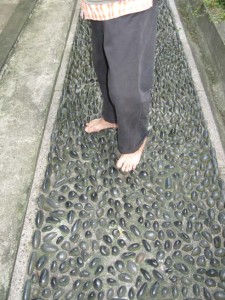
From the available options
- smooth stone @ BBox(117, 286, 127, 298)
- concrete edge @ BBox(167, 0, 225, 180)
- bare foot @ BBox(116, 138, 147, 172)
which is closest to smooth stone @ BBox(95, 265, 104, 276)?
smooth stone @ BBox(117, 286, 127, 298)

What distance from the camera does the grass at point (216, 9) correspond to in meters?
3.15

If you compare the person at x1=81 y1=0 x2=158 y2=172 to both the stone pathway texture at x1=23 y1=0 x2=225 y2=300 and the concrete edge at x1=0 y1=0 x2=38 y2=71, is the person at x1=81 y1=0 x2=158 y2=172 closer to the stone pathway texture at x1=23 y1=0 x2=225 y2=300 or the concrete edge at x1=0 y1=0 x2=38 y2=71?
the stone pathway texture at x1=23 y1=0 x2=225 y2=300

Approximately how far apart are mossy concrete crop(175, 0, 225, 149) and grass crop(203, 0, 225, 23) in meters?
0.05

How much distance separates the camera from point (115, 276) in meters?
1.65

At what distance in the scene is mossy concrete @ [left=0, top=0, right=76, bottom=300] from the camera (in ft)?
6.29

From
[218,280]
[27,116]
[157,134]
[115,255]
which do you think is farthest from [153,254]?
[27,116]

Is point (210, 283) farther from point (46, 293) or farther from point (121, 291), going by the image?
point (46, 293)

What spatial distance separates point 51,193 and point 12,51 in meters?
1.92

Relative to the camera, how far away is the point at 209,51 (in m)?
3.24

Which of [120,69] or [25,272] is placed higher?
[120,69]

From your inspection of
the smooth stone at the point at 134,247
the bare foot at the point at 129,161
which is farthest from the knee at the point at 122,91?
the smooth stone at the point at 134,247

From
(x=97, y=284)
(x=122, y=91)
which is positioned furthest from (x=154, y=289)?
(x=122, y=91)

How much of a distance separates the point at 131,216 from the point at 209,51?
2.10 metres

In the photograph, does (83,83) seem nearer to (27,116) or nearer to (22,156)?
(27,116)
